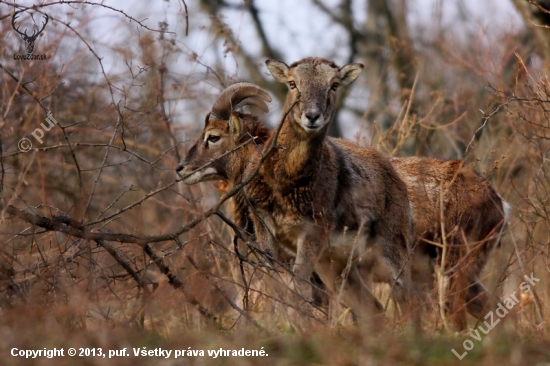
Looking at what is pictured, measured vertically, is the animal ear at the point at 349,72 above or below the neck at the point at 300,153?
above

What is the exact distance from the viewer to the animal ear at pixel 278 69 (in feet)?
33.8

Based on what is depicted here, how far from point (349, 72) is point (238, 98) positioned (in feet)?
5.09

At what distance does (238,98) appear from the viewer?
11.2 m

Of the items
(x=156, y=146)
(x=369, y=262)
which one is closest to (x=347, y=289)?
(x=369, y=262)

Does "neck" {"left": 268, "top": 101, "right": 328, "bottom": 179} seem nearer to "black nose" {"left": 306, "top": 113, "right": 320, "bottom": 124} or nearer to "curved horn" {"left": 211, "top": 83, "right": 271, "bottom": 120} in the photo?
"black nose" {"left": 306, "top": 113, "right": 320, "bottom": 124}

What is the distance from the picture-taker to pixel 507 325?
704 centimetres

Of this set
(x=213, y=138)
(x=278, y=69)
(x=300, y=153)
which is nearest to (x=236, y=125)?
(x=213, y=138)

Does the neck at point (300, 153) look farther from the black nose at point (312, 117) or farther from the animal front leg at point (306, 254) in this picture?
the animal front leg at point (306, 254)

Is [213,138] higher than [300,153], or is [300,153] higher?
[213,138]

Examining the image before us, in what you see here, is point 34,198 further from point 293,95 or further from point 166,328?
point 166,328

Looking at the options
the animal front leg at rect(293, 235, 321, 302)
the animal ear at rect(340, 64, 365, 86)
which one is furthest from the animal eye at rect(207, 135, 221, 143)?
the animal front leg at rect(293, 235, 321, 302)

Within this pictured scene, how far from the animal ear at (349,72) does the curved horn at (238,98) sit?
101cm

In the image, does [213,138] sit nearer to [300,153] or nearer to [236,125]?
[236,125]

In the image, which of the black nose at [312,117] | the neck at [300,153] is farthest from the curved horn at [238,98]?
→ the black nose at [312,117]
